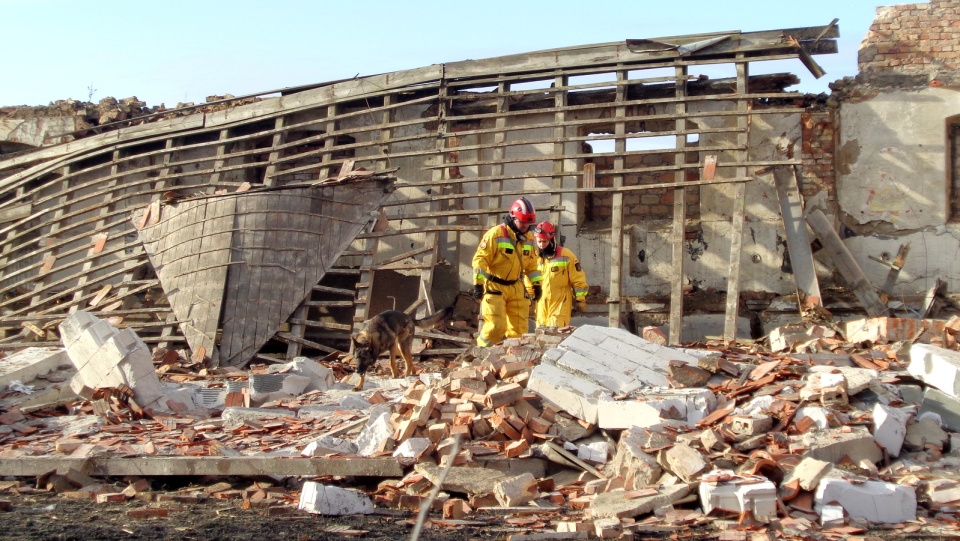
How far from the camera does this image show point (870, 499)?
246 inches

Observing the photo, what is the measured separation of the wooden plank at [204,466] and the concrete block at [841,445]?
9.06 ft

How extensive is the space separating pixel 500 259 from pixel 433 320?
4.77 feet

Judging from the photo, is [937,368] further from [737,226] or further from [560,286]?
[737,226]

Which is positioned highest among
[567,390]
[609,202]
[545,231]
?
[609,202]

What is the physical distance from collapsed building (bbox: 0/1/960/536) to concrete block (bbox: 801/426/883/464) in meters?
6.02

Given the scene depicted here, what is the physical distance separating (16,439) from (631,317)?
800 cm

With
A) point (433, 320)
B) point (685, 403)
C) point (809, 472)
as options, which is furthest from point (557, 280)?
point (809, 472)

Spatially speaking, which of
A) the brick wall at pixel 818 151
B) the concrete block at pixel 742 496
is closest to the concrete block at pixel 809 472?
the concrete block at pixel 742 496

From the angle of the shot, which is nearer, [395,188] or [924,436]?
[924,436]

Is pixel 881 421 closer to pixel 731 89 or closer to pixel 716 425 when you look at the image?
pixel 716 425

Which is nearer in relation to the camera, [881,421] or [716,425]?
[881,421]

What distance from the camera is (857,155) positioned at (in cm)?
1403

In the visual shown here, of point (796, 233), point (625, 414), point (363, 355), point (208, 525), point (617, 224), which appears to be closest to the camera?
point (208, 525)

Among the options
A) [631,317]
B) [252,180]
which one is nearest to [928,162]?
[631,317]
